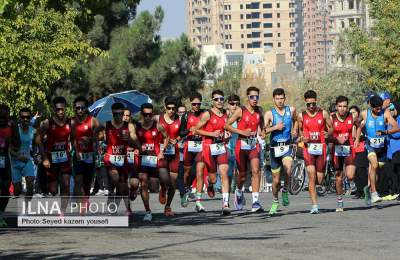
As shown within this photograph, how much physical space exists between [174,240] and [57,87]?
35729 mm

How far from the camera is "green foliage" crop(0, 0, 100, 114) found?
1273 inches

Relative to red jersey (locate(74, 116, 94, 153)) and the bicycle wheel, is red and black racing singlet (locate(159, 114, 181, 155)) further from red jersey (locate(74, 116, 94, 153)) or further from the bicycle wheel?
the bicycle wheel

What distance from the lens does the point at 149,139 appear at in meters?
19.4

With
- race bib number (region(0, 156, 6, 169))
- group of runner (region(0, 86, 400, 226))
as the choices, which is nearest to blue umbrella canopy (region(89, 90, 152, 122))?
group of runner (region(0, 86, 400, 226))

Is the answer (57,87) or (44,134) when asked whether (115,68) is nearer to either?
(57,87)

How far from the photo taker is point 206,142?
66.6 feet

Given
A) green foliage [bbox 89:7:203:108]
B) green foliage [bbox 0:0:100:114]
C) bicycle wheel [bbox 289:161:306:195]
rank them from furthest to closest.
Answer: green foliage [bbox 89:7:203:108] < green foliage [bbox 0:0:100:114] < bicycle wheel [bbox 289:161:306:195]

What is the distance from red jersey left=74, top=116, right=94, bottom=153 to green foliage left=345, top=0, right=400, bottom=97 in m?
24.9

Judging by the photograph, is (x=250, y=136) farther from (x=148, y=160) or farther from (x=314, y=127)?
(x=148, y=160)

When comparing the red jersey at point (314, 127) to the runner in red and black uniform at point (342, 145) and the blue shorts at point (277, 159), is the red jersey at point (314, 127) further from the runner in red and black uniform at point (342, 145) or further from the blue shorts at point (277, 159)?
the runner in red and black uniform at point (342, 145)

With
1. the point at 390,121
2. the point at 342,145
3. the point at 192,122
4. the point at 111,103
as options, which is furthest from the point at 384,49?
the point at 342,145

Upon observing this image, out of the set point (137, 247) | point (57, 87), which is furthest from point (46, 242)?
point (57, 87)

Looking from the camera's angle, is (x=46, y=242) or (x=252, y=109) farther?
(x=252, y=109)

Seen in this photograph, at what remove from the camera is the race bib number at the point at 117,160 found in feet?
62.6
